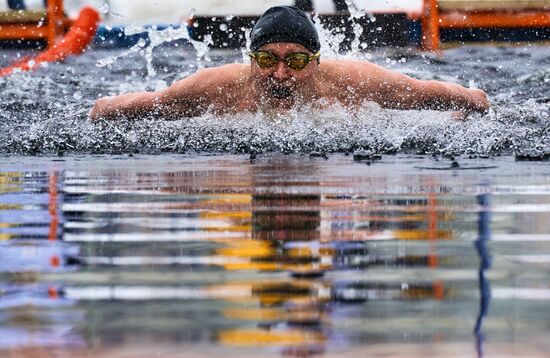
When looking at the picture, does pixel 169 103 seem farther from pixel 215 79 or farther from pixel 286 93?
pixel 286 93

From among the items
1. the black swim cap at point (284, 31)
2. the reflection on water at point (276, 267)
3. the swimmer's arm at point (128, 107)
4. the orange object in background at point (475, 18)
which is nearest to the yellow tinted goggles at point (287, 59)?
the black swim cap at point (284, 31)

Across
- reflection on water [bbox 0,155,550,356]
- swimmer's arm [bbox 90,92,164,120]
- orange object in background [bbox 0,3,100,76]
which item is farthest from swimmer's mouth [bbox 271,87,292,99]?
orange object in background [bbox 0,3,100,76]

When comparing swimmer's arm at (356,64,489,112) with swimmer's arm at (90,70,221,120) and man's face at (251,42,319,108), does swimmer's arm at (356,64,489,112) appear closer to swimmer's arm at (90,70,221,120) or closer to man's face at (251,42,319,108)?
man's face at (251,42,319,108)

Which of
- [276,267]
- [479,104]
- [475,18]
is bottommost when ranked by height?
[276,267]

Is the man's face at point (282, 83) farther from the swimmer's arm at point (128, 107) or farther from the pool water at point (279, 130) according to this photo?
the swimmer's arm at point (128, 107)

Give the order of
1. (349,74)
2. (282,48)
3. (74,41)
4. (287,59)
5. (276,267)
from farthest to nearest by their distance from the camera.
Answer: (74,41), (349,74), (282,48), (287,59), (276,267)

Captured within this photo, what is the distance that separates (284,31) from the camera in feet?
31.7

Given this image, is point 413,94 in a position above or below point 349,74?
below

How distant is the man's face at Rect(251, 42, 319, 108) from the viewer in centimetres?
936

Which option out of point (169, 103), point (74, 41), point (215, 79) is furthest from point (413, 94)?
point (74, 41)

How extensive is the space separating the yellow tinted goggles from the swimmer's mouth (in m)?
0.16

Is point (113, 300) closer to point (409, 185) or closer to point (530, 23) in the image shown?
point (409, 185)

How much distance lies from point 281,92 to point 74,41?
10.8 meters

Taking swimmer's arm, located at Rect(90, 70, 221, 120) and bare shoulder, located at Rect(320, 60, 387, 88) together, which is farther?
bare shoulder, located at Rect(320, 60, 387, 88)
